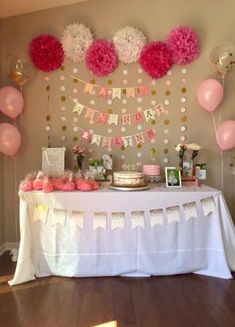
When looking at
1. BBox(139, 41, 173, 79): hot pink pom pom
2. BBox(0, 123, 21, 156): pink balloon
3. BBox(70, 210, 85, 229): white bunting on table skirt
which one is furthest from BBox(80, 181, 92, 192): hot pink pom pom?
BBox(139, 41, 173, 79): hot pink pom pom

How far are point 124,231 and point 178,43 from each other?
1916 millimetres

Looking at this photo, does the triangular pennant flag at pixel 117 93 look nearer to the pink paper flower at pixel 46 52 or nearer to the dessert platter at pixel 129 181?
the pink paper flower at pixel 46 52

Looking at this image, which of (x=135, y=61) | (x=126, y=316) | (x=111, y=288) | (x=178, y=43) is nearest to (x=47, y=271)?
(x=111, y=288)

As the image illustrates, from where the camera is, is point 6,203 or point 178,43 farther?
point 6,203

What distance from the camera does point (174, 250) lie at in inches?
114

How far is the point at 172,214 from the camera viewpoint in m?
2.87

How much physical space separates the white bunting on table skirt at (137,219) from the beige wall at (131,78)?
31.8 inches

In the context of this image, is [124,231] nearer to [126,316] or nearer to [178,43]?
[126,316]

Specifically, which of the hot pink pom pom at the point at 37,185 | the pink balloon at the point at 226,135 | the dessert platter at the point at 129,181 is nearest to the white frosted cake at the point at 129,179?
the dessert platter at the point at 129,181

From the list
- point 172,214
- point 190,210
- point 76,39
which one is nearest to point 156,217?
point 172,214

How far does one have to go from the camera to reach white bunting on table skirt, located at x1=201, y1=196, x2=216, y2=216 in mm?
2879

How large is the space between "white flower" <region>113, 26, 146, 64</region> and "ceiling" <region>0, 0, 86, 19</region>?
59 centimetres

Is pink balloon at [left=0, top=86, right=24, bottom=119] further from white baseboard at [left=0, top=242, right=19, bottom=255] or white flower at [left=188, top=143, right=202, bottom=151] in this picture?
white flower at [left=188, top=143, right=202, bottom=151]

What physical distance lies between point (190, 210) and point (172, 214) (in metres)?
0.16
